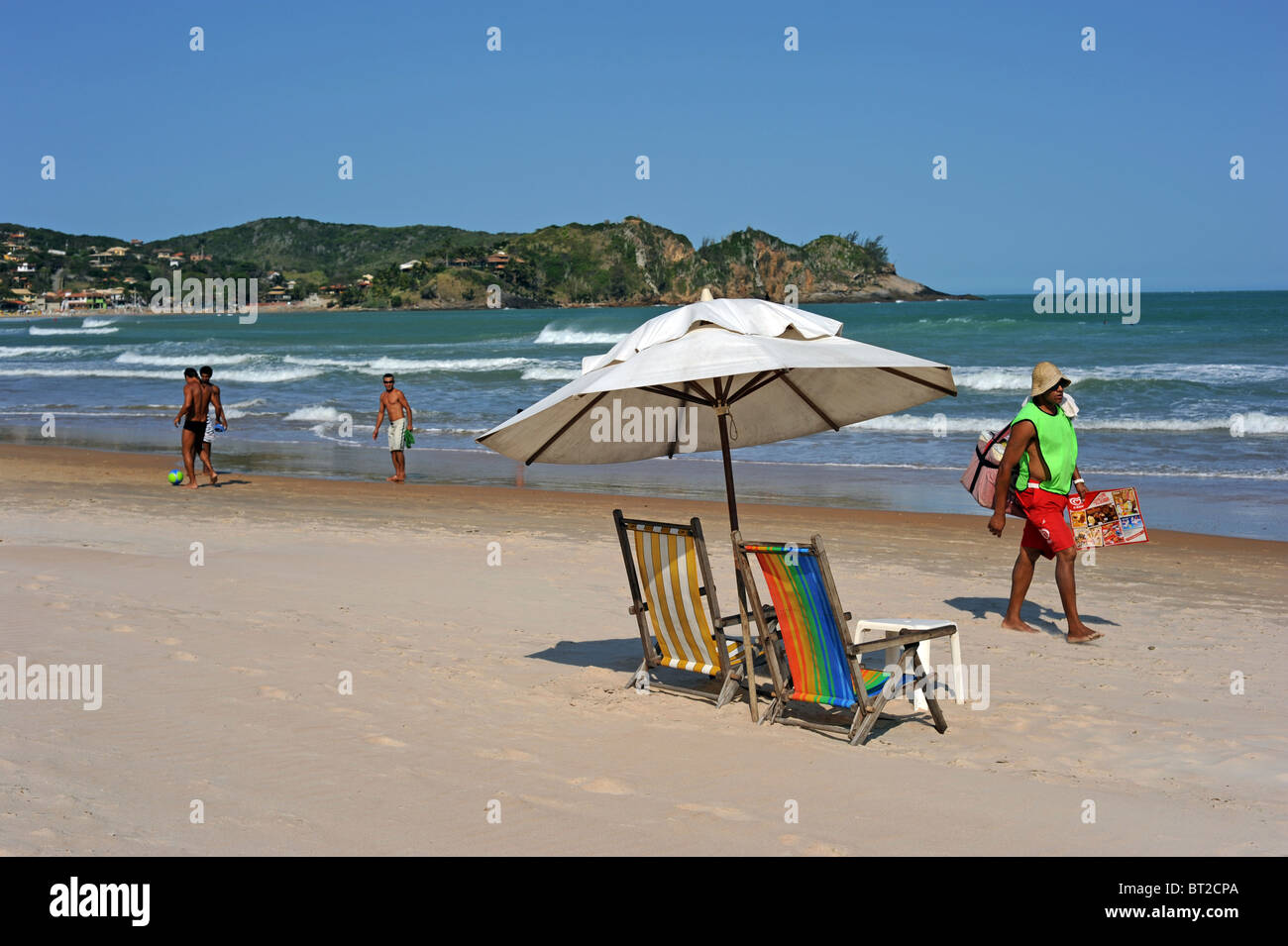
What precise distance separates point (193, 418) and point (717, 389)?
10.9 meters

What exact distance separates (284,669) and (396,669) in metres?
0.58

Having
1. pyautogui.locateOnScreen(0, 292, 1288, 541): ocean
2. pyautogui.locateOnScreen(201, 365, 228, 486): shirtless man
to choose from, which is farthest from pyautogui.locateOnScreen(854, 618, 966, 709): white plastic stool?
pyautogui.locateOnScreen(201, 365, 228, 486): shirtless man

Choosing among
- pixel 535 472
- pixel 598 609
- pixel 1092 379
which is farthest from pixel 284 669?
pixel 1092 379

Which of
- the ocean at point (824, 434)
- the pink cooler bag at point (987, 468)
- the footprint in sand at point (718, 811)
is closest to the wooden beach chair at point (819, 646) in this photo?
the footprint in sand at point (718, 811)

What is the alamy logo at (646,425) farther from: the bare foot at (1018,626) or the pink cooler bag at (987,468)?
the bare foot at (1018,626)

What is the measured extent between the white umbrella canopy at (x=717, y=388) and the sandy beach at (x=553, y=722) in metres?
1.30

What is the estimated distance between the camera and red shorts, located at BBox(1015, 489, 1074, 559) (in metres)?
7.05

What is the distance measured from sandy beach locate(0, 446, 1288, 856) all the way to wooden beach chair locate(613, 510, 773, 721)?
0.22 meters

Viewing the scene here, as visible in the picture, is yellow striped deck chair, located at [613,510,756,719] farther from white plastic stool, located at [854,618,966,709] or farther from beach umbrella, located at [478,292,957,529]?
white plastic stool, located at [854,618,966,709]

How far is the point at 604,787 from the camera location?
4547 mm

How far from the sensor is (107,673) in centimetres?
587

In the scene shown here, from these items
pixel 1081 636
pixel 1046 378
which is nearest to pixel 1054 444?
pixel 1046 378
